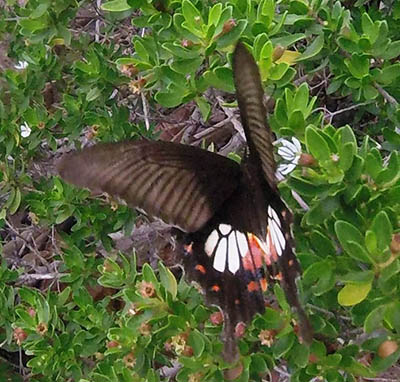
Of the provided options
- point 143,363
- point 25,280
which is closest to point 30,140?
point 25,280

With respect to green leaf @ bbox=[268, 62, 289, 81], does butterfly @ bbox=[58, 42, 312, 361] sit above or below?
below

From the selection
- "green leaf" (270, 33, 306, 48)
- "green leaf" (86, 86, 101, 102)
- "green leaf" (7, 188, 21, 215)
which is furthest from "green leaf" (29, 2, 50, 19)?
"green leaf" (270, 33, 306, 48)

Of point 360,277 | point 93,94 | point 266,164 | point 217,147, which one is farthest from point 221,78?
point 217,147

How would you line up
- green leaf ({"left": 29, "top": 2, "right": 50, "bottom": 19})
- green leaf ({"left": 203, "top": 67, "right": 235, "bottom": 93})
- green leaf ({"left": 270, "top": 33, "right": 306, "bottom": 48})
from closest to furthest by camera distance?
green leaf ({"left": 203, "top": 67, "right": 235, "bottom": 93}), green leaf ({"left": 270, "top": 33, "right": 306, "bottom": 48}), green leaf ({"left": 29, "top": 2, "right": 50, "bottom": 19})

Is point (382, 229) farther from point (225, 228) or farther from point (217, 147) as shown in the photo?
point (217, 147)

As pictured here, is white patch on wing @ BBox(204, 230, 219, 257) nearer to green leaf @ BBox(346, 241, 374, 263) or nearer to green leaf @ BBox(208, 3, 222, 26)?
green leaf @ BBox(346, 241, 374, 263)

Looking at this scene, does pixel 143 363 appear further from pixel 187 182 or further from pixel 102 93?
pixel 102 93
